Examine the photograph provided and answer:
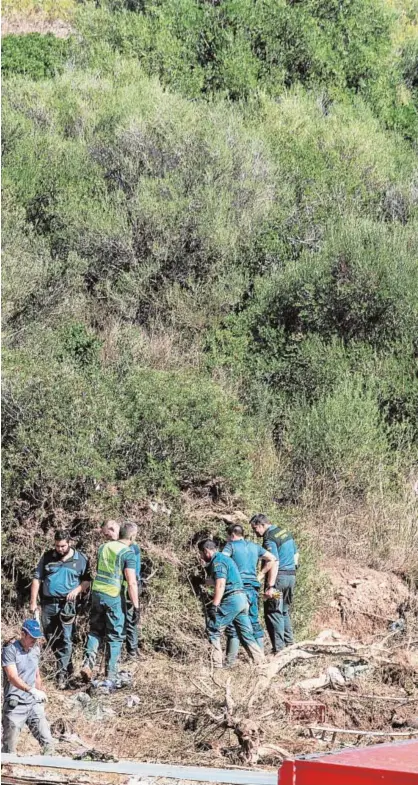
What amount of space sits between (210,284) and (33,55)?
13798 mm

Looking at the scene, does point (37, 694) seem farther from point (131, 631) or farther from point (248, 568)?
point (248, 568)

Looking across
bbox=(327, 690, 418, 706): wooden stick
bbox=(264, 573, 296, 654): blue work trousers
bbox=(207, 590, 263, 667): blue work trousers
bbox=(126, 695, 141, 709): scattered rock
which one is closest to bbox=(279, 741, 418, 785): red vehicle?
bbox=(327, 690, 418, 706): wooden stick

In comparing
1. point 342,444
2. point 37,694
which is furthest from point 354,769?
point 342,444

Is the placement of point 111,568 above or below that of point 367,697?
above

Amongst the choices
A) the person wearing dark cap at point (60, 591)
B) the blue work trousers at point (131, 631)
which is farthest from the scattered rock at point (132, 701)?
the blue work trousers at point (131, 631)

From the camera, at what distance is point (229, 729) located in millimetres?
9727

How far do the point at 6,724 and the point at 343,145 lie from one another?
760 inches

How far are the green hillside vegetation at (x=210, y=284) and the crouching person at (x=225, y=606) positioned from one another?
1.34m

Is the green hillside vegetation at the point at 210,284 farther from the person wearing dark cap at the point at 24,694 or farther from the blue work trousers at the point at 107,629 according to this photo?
the person wearing dark cap at the point at 24,694

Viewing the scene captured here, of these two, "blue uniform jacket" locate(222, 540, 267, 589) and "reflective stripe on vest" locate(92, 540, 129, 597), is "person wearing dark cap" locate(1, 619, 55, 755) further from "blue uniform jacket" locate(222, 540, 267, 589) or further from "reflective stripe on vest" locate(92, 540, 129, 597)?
"blue uniform jacket" locate(222, 540, 267, 589)

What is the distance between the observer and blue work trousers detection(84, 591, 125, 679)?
11.4 m

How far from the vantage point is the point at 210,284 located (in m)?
22.9

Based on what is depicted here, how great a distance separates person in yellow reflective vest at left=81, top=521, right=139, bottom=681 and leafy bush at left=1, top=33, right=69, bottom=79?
2157cm

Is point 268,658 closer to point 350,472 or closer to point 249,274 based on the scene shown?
point 350,472
